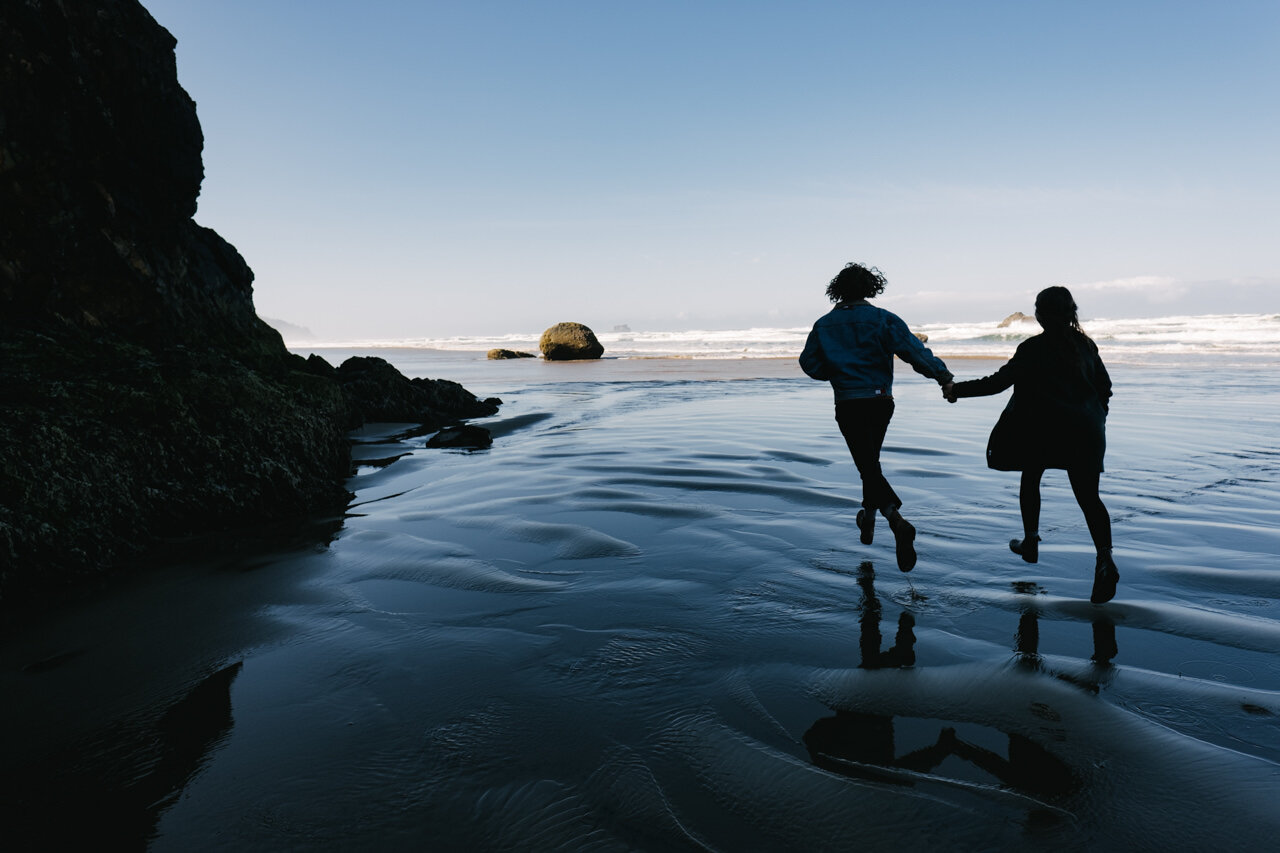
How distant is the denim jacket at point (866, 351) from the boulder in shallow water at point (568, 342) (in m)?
29.9

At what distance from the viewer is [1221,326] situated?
41.6 metres

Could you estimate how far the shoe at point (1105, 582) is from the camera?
362cm

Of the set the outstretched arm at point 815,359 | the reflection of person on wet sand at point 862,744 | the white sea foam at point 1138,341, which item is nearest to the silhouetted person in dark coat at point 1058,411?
the outstretched arm at point 815,359

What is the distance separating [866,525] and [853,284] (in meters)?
1.68

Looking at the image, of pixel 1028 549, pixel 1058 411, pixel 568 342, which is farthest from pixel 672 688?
pixel 568 342

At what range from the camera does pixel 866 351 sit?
4.77 meters

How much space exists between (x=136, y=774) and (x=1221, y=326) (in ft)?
176

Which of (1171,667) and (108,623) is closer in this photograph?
(1171,667)

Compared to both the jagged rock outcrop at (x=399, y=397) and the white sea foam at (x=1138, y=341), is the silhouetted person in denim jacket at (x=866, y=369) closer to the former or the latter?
the jagged rock outcrop at (x=399, y=397)

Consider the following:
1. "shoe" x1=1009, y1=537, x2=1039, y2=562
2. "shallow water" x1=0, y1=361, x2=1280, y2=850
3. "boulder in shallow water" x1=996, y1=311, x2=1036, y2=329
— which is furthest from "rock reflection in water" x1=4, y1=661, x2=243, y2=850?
"boulder in shallow water" x1=996, y1=311, x2=1036, y2=329

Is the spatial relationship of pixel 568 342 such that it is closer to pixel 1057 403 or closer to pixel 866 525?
pixel 866 525

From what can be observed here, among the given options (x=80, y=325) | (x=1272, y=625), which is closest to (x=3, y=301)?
(x=80, y=325)

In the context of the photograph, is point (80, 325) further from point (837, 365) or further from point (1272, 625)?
point (1272, 625)

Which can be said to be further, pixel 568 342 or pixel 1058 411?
pixel 568 342
